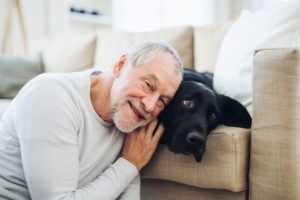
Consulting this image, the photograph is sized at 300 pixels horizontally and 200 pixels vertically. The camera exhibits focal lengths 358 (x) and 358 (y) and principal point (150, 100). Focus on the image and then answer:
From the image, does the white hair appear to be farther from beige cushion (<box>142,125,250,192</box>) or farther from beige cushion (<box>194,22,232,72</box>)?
beige cushion (<box>194,22,232,72</box>)

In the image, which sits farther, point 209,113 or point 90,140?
point 209,113

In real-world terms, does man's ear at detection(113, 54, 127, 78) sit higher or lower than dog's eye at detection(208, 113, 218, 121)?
higher

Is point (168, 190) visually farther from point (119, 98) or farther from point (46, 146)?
point (46, 146)

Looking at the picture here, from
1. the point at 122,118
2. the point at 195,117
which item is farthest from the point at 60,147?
the point at 195,117

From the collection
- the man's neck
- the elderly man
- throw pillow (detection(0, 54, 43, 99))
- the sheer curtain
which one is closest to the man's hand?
the elderly man

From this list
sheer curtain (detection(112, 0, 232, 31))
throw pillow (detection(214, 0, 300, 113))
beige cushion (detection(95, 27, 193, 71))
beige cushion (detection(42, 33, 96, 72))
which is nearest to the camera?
throw pillow (detection(214, 0, 300, 113))

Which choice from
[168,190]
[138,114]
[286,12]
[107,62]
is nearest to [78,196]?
[138,114]

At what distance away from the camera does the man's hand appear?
116cm

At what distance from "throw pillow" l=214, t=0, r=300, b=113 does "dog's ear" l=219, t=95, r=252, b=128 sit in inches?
4.1

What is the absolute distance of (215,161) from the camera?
1120mm

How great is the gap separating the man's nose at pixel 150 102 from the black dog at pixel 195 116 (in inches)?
4.7

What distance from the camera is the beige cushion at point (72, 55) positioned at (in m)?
2.67

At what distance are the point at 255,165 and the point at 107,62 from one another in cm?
153

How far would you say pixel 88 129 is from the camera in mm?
1060
